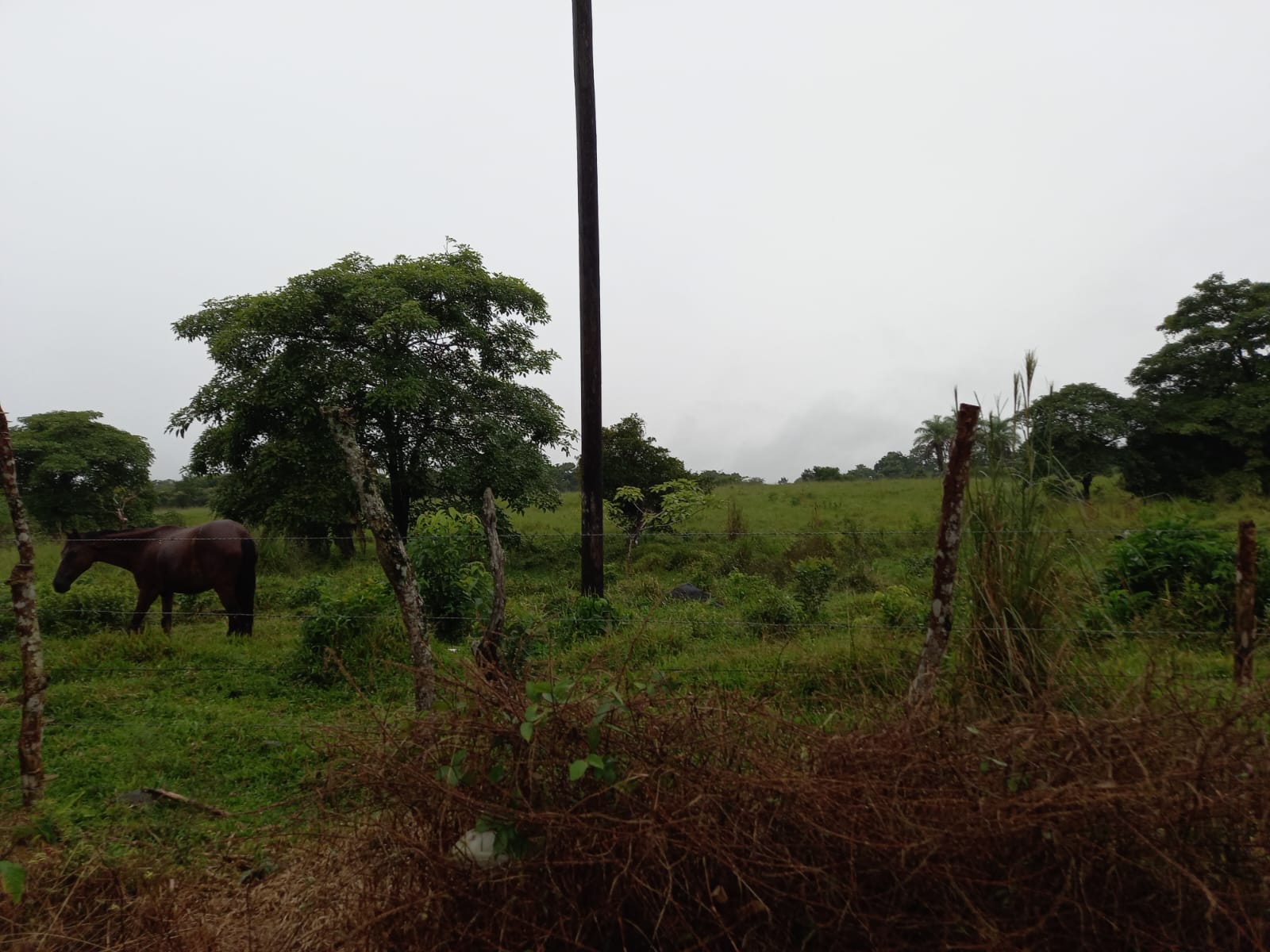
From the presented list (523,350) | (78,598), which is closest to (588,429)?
(78,598)

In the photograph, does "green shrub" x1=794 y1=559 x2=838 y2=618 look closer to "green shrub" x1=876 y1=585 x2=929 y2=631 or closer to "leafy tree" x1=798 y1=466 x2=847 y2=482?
"green shrub" x1=876 y1=585 x2=929 y2=631

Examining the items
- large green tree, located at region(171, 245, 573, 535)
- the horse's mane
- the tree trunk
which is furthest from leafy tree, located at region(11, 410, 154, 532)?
the horse's mane

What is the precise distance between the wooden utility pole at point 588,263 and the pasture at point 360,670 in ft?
2.77

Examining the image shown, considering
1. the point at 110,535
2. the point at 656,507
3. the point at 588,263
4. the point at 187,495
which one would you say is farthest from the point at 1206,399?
the point at 187,495

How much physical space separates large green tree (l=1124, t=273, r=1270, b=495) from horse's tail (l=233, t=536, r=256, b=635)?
22450 mm

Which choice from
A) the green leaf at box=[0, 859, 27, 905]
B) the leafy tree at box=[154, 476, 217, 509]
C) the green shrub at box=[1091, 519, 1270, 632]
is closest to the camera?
the green leaf at box=[0, 859, 27, 905]

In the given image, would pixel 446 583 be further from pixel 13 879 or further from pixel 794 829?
pixel 794 829

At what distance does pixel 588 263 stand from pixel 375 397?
690 centimetres

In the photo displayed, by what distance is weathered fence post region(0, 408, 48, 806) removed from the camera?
12.5 ft

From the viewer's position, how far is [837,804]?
7.02 ft

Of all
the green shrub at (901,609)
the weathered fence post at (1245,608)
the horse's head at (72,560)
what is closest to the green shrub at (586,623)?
the green shrub at (901,609)

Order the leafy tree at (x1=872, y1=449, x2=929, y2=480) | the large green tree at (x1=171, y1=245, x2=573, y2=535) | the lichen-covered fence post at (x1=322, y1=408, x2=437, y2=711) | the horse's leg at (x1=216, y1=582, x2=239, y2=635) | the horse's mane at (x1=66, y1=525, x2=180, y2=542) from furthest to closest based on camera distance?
the leafy tree at (x1=872, y1=449, x2=929, y2=480), the large green tree at (x1=171, y1=245, x2=573, y2=535), the horse's leg at (x1=216, y1=582, x2=239, y2=635), the horse's mane at (x1=66, y1=525, x2=180, y2=542), the lichen-covered fence post at (x1=322, y1=408, x2=437, y2=711)

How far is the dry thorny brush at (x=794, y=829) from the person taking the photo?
2.01 meters

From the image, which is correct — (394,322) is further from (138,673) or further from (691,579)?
(138,673)
